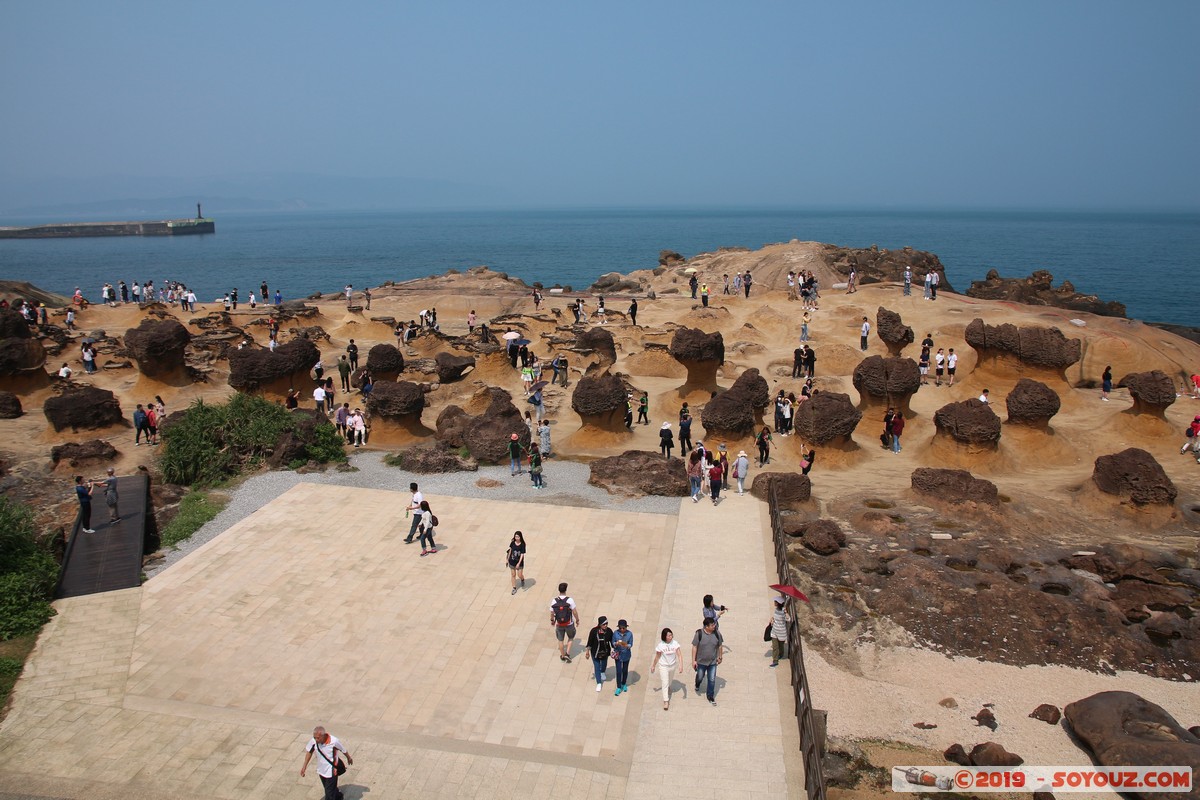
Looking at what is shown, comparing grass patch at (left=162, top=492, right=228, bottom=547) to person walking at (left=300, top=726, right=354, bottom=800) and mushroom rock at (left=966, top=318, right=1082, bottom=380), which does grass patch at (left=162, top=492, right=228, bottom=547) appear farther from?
mushroom rock at (left=966, top=318, right=1082, bottom=380)

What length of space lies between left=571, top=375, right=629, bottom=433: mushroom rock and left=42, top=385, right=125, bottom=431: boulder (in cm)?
1371

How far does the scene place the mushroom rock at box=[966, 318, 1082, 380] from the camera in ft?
86.0

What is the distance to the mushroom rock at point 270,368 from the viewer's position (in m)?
25.8

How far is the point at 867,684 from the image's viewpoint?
12.2 meters

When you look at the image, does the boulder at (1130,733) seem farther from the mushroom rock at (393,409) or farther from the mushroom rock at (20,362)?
the mushroom rock at (20,362)

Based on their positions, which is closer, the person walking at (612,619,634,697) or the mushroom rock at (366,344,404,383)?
the person walking at (612,619,634,697)

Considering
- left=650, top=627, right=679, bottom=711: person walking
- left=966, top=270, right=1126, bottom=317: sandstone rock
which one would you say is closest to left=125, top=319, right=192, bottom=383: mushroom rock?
left=650, top=627, right=679, bottom=711: person walking

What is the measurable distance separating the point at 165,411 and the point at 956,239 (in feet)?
557

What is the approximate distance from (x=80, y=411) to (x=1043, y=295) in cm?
4967

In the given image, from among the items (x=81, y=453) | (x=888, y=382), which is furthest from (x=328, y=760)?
(x=888, y=382)

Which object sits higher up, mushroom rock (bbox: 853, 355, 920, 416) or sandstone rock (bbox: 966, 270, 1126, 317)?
sandstone rock (bbox: 966, 270, 1126, 317)

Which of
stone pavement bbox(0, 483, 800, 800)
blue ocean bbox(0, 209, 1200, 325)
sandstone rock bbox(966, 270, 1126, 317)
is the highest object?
blue ocean bbox(0, 209, 1200, 325)

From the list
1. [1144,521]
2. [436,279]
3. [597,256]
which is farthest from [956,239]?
[1144,521]

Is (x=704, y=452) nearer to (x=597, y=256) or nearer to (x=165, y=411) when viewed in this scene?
(x=165, y=411)
